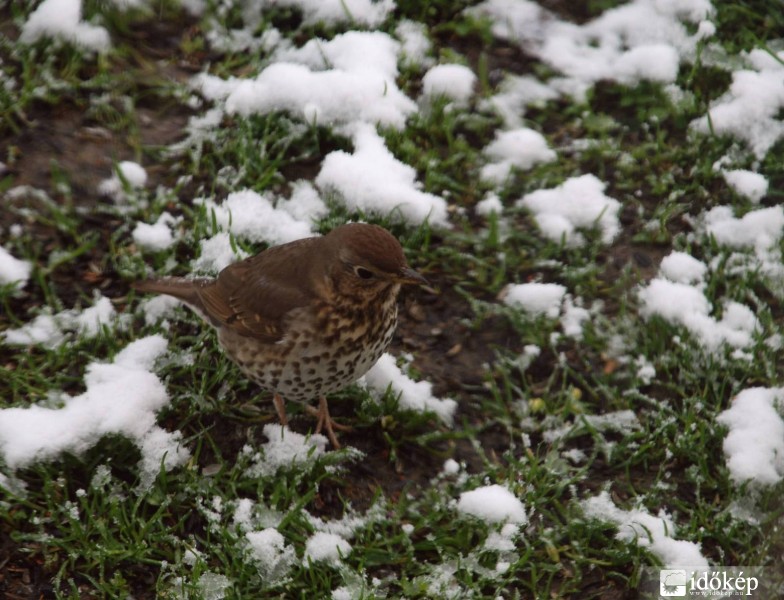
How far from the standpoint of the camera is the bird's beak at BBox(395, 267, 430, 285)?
3.27 m

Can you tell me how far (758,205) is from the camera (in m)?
4.57

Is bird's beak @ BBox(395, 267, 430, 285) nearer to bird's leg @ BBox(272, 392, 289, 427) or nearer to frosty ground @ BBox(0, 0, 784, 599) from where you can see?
frosty ground @ BBox(0, 0, 784, 599)

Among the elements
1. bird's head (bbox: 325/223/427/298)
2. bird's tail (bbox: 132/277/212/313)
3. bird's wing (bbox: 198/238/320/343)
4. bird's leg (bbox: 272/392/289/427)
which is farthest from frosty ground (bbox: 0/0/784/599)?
bird's head (bbox: 325/223/427/298)

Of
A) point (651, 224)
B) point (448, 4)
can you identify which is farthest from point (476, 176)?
point (448, 4)

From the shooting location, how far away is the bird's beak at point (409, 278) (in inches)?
129

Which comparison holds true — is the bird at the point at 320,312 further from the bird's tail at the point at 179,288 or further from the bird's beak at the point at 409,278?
the bird's tail at the point at 179,288

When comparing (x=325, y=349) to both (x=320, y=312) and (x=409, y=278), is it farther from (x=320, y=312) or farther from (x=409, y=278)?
(x=409, y=278)

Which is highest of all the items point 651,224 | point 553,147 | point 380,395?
point 553,147

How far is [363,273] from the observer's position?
334 cm

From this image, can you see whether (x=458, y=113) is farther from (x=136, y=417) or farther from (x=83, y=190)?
(x=136, y=417)

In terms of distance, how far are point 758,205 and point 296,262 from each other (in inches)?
97.0

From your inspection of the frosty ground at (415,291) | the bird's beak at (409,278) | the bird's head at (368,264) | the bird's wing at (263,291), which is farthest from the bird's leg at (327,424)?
the bird's beak at (409,278)

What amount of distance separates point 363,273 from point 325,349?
0.31 meters

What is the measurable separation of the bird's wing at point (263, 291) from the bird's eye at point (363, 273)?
0.66 ft
